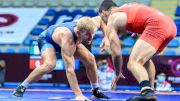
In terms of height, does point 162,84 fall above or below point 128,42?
below

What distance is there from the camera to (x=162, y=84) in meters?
9.47

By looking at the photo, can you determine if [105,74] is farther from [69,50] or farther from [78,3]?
[69,50]

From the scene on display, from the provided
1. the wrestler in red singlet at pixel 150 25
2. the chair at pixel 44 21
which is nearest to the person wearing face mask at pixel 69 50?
the wrestler in red singlet at pixel 150 25

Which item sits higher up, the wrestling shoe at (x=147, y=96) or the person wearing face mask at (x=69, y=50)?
the person wearing face mask at (x=69, y=50)

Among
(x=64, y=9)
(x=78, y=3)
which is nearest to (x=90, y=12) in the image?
(x=78, y=3)

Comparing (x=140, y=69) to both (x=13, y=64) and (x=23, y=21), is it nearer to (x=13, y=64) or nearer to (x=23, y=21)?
(x=13, y=64)

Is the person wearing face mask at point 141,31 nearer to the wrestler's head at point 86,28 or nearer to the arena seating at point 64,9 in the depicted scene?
the wrestler's head at point 86,28

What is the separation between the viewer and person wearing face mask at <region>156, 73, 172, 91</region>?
9328mm

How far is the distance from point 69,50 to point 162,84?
4521mm

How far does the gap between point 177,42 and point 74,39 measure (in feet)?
24.6

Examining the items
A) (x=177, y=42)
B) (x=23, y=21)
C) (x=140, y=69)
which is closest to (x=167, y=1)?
(x=177, y=42)

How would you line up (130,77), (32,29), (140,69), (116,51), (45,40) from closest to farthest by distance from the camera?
(140,69)
(116,51)
(45,40)
(130,77)
(32,29)

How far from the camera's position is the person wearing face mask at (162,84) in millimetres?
9328

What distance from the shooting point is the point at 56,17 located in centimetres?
1355
